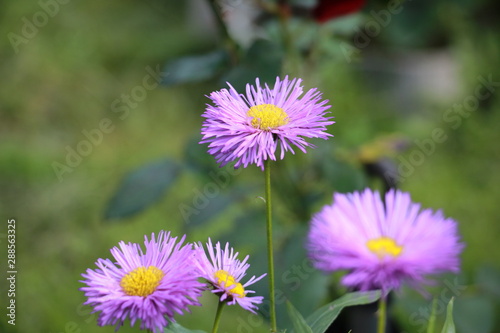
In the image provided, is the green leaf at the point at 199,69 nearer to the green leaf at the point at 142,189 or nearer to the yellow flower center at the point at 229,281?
the green leaf at the point at 142,189

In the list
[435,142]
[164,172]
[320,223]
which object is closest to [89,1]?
[435,142]

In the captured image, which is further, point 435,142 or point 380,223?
point 435,142

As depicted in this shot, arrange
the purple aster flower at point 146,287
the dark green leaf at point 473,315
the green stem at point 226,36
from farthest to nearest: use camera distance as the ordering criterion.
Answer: the dark green leaf at point 473,315, the green stem at point 226,36, the purple aster flower at point 146,287

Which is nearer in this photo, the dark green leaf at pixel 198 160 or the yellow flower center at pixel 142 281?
the yellow flower center at pixel 142 281

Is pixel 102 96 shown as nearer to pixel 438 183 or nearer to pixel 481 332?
pixel 438 183

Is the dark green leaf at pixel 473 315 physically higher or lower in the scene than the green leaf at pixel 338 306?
higher

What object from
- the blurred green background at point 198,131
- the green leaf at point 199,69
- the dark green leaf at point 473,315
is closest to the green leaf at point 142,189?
the blurred green background at point 198,131

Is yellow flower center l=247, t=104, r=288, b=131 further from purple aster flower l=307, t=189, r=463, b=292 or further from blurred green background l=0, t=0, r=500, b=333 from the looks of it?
blurred green background l=0, t=0, r=500, b=333
